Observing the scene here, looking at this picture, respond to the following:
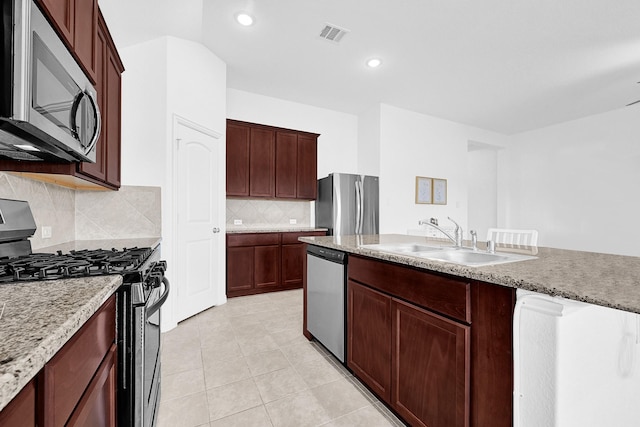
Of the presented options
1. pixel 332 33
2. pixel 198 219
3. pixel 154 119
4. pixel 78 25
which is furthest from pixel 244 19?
pixel 198 219

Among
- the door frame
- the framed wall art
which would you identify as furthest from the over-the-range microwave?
the framed wall art

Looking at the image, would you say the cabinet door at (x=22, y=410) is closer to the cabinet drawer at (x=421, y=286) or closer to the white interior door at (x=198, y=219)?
the cabinet drawer at (x=421, y=286)

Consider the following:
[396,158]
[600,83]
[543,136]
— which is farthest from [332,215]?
[543,136]

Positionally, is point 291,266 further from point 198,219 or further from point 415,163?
point 415,163

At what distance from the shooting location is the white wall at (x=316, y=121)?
169 inches

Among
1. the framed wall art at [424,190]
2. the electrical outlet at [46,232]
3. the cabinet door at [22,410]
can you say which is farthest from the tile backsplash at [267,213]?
the cabinet door at [22,410]

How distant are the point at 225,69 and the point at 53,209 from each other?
8.00ft

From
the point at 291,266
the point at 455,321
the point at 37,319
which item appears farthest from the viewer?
the point at 291,266

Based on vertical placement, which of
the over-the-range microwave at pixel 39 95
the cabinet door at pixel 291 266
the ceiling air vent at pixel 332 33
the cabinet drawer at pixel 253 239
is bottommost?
the cabinet door at pixel 291 266

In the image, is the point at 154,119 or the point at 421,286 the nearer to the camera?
the point at 421,286

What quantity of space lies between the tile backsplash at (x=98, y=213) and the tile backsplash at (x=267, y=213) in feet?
4.81

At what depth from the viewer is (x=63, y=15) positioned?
1.15 m

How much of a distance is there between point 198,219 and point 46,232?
1.29 metres

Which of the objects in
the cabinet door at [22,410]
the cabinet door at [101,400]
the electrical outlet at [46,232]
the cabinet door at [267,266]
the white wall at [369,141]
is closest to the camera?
the cabinet door at [22,410]
